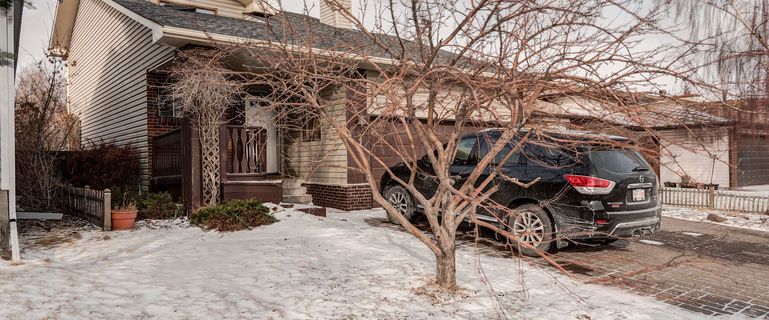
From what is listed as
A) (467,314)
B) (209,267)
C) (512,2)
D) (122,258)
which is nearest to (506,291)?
(467,314)

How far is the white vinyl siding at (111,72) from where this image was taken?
1184 cm

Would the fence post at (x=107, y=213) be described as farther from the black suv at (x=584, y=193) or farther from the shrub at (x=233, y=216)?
the black suv at (x=584, y=193)

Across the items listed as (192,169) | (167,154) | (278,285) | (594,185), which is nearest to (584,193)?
(594,185)

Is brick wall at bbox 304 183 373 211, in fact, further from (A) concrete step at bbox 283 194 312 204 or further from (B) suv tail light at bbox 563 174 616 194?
(B) suv tail light at bbox 563 174 616 194

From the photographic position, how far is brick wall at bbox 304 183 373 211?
11375mm

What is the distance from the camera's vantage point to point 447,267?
475 cm

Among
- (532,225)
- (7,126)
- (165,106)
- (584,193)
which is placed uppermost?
(165,106)

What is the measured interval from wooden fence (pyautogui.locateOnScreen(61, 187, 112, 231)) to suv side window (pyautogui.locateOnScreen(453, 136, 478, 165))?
5.72 meters

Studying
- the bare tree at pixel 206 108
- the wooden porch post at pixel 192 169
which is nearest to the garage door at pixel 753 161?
the bare tree at pixel 206 108

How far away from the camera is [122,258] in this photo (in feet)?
19.8

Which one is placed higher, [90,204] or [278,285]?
[90,204]

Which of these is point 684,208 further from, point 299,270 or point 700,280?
point 299,270

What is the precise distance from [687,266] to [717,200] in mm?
8184

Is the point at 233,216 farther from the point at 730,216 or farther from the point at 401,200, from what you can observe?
the point at 730,216
